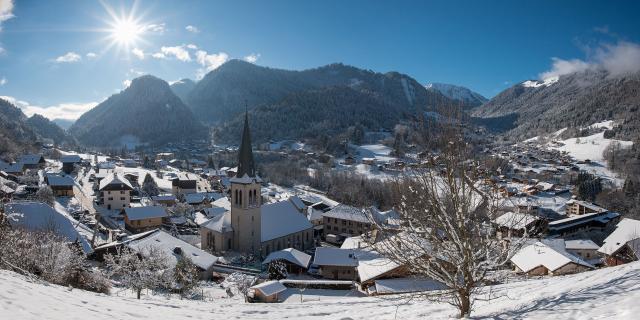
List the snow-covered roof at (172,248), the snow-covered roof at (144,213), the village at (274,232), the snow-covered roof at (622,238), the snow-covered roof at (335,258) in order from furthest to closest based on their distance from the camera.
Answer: the snow-covered roof at (144,213), the snow-covered roof at (622,238), the snow-covered roof at (335,258), the snow-covered roof at (172,248), the village at (274,232)

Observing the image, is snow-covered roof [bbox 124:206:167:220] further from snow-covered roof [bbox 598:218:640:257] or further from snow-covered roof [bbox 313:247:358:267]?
snow-covered roof [bbox 598:218:640:257]

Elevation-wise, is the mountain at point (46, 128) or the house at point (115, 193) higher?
the mountain at point (46, 128)

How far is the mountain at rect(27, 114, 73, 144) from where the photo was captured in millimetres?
155000

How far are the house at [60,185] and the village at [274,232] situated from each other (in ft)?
0.57

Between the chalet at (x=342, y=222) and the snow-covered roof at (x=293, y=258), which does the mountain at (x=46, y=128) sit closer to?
the chalet at (x=342, y=222)

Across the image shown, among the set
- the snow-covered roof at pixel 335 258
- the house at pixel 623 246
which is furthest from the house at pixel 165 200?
the house at pixel 623 246

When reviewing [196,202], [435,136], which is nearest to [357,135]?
[196,202]

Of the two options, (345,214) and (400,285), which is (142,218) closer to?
(345,214)

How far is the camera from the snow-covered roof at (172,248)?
2405 cm

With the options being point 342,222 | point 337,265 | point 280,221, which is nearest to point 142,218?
point 280,221

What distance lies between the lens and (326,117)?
527 ft

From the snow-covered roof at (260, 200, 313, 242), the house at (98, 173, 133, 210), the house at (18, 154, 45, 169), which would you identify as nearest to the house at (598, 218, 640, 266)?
the snow-covered roof at (260, 200, 313, 242)

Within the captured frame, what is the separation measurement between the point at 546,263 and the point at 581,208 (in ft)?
124

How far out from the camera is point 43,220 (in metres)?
26.1
